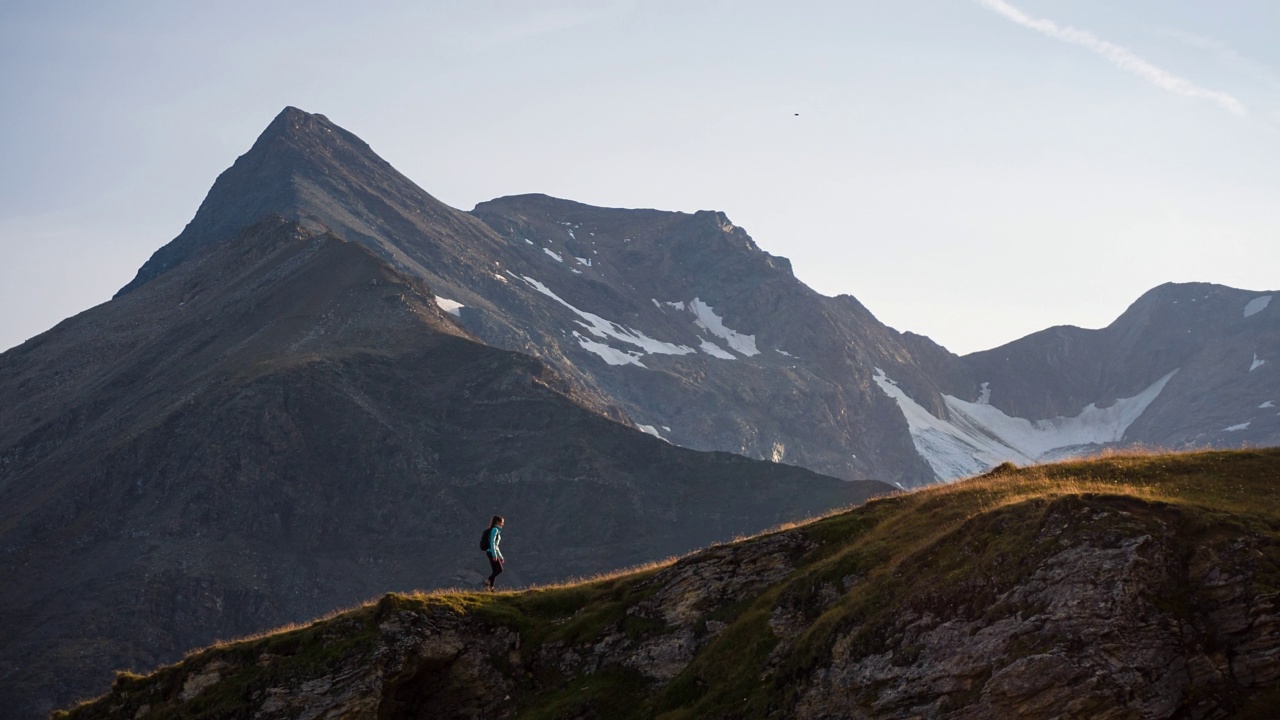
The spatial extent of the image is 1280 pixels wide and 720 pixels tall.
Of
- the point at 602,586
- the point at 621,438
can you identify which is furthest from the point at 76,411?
the point at 602,586

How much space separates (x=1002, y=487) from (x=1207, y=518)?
6.56 metres

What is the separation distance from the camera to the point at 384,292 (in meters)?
165

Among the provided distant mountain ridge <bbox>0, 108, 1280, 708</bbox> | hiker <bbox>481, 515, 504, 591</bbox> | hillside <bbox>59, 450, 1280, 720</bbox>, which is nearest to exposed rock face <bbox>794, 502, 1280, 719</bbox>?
hillside <bbox>59, 450, 1280, 720</bbox>

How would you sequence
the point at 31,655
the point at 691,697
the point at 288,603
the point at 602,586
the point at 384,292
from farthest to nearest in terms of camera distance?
1. the point at 384,292
2. the point at 288,603
3. the point at 31,655
4. the point at 602,586
5. the point at 691,697

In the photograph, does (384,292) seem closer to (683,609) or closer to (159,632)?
(159,632)

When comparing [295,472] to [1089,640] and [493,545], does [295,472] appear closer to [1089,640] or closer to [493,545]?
[493,545]

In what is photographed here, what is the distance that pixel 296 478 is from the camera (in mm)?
135875

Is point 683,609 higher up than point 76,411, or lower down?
lower down

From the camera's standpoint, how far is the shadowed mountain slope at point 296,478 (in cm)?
11425

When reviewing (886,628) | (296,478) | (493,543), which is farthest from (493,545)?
(296,478)

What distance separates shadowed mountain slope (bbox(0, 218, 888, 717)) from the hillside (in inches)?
3251

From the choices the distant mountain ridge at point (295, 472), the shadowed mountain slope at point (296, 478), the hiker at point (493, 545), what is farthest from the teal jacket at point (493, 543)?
the distant mountain ridge at point (295, 472)

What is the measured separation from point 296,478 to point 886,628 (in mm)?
120412

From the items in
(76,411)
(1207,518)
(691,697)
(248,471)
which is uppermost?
(76,411)
